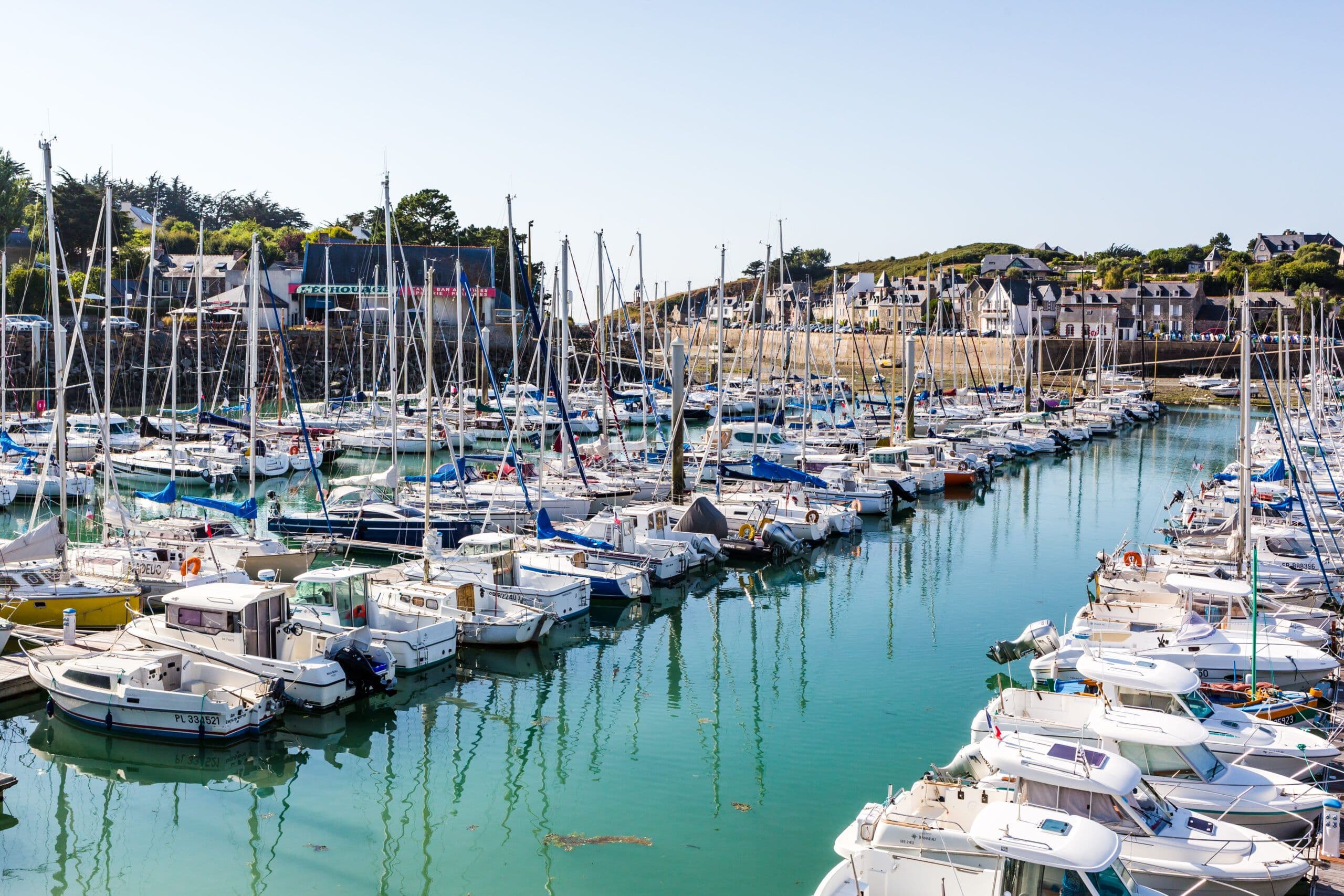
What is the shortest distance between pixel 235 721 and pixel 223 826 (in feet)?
8.84

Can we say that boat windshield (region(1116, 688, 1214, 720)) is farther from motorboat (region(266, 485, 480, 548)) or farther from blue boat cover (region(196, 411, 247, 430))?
blue boat cover (region(196, 411, 247, 430))

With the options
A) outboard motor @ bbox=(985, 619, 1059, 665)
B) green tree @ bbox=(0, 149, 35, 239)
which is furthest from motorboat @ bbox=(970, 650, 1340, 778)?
green tree @ bbox=(0, 149, 35, 239)

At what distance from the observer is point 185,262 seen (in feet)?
346

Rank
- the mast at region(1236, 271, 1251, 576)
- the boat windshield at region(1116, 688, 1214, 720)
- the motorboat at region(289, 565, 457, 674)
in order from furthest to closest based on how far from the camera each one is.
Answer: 1. the mast at region(1236, 271, 1251, 576)
2. the motorboat at region(289, 565, 457, 674)
3. the boat windshield at region(1116, 688, 1214, 720)

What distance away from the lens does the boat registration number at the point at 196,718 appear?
19875mm

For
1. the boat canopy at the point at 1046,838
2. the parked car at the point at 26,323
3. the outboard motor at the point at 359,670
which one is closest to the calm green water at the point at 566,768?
the outboard motor at the point at 359,670

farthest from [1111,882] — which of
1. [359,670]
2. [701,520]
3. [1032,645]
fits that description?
[701,520]

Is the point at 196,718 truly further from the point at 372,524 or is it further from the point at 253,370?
the point at 253,370

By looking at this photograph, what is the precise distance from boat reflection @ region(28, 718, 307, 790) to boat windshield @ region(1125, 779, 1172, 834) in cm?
1296

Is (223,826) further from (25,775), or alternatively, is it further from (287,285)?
(287,285)

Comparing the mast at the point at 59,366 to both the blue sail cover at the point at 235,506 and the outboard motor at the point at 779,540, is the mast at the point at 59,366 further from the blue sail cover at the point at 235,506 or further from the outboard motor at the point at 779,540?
the outboard motor at the point at 779,540

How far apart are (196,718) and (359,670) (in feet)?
9.97

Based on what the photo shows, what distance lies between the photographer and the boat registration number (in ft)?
65.2

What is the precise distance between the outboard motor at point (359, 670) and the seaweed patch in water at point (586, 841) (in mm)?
6202
